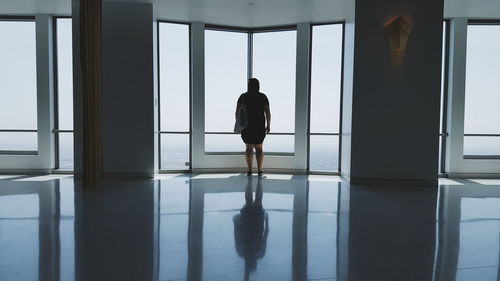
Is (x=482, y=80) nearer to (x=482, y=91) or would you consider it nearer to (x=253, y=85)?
(x=482, y=91)

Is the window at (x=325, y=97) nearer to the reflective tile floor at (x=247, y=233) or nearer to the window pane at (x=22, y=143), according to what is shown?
the reflective tile floor at (x=247, y=233)

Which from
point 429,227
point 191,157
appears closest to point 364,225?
point 429,227

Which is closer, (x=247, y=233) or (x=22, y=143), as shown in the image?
(x=247, y=233)

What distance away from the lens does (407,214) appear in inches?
144

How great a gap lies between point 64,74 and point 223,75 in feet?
9.62

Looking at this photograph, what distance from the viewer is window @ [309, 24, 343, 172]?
22.1ft

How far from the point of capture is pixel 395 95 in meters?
5.34

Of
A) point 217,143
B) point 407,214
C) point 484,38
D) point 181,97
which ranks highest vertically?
point 484,38

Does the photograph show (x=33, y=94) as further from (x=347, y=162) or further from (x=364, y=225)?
(x=364, y=225)

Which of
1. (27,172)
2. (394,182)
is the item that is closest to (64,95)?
(27,172)

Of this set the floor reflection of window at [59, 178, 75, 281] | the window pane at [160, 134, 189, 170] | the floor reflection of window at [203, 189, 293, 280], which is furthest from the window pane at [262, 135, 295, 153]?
the floor reflection of window at [59, 178, 75, 281]

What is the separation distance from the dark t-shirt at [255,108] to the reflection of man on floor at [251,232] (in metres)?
2.17

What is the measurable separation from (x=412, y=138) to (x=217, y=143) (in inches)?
137

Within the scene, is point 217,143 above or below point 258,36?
below
